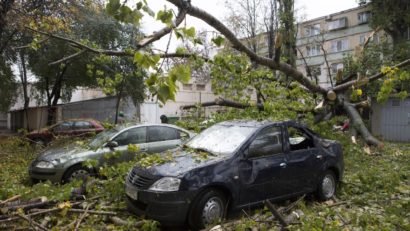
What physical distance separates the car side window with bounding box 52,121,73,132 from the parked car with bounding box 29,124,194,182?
7.22m

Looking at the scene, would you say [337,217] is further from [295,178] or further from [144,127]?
[144,127]

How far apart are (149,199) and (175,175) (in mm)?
508

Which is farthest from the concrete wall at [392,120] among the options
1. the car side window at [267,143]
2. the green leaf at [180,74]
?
the green leaf at [180,74]

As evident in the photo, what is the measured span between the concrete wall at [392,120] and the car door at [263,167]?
15.4 meters

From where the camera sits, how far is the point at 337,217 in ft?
17.1

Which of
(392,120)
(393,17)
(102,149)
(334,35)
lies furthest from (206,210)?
(334,35)

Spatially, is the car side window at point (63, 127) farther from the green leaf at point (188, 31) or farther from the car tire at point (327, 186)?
the green leaf at point (188, 31)

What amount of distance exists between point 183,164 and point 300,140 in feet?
9.19

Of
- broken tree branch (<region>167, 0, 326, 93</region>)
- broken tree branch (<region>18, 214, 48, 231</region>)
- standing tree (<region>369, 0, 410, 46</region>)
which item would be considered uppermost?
standing tree (<region>369, 0, 410, 46</region>)

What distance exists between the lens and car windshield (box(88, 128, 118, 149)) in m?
8.47

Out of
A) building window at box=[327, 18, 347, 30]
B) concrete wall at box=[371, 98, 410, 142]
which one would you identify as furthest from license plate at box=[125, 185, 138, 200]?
building window at box=[327, 18, 347, 30]

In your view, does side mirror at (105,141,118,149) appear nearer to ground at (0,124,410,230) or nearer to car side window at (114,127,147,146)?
car side window at (114,127,147,146)

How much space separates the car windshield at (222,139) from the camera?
5.93 meters

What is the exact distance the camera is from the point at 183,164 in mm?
5430
